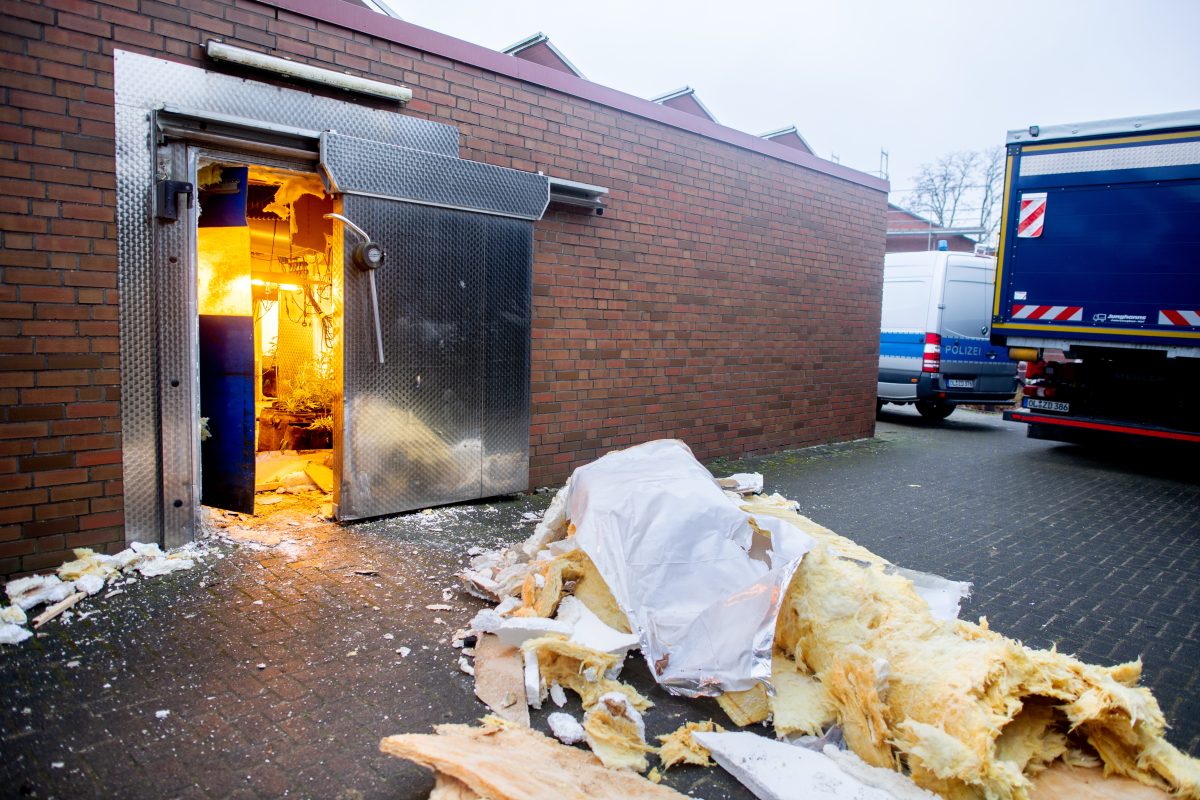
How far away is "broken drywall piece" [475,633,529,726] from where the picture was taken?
2975 mm

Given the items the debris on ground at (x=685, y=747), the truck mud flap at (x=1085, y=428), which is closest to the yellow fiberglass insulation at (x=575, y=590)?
the debris on ground at (x=685, y=747)

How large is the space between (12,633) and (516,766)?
101 inches

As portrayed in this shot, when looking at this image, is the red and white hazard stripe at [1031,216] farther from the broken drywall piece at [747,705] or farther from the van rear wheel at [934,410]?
the broken drywall piece at [747,705]

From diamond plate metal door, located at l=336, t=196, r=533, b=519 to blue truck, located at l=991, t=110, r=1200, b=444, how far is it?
6.39m

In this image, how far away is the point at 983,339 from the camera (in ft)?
39.8

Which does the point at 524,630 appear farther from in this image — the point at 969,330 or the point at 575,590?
the point at 969,330

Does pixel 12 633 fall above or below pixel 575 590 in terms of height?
below

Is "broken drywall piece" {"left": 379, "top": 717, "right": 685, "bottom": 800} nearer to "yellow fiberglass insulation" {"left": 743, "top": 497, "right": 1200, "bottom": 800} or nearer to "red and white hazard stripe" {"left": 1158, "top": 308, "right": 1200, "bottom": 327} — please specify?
"yellow fiberglass insulation" {"left": 743, "top": 497, "right": 1200, "bottom": 800}

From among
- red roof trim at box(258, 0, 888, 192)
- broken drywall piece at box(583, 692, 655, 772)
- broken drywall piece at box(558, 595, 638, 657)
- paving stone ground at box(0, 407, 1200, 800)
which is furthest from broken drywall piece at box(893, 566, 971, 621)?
red roof trim at box(258, 0, 888, 192)

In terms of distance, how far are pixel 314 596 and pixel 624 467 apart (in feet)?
5.98

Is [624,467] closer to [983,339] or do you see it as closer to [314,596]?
[314,596]

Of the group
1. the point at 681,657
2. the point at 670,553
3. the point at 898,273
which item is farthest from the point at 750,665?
the point at 898,273

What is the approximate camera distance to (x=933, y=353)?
38.8 ft

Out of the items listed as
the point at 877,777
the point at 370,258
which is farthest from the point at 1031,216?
the point at 877,777
